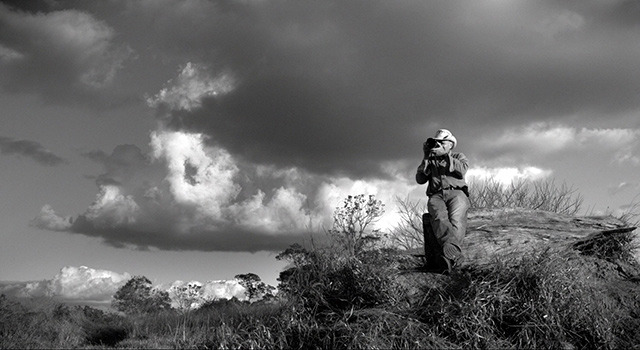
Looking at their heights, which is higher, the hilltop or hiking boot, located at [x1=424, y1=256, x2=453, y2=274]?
hiking boot, located at [x1=424, y1=256, x2=453, y2=274]

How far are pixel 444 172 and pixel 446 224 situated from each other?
3.68ft

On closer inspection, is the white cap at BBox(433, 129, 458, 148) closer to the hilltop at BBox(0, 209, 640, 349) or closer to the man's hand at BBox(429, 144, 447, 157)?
the man's hand at BBox(429, 144, 447, 157)

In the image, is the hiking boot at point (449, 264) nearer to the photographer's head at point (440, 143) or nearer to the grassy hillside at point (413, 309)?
the grassy hillside at point (413, 309)

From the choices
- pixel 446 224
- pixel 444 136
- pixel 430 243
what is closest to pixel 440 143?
pixel 444 136

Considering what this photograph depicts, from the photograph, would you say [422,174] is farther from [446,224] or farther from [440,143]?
[446,224]

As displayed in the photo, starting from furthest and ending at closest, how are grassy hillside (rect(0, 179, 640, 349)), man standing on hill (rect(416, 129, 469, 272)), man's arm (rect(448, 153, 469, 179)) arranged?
man's arm (rect(448, 153, 469, 179)) → man standing on hill (rect(416, 129, 469, 272)) → grassy hillside (rect(0, 179, 640, 349))

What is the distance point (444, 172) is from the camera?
1067cm

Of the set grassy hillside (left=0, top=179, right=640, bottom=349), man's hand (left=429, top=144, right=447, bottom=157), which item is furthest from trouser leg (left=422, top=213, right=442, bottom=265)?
man's hand (left=429, top=144, right=447, bottom=157)

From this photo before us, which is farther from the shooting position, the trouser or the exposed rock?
the exposed rock

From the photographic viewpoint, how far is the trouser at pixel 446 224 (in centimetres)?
981

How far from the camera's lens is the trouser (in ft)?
32.2

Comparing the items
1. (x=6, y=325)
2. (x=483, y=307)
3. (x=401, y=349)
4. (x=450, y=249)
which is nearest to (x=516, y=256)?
(x=450, y=249)

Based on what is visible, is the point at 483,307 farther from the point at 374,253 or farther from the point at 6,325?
the point at 6,325

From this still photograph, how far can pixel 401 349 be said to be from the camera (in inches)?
312
